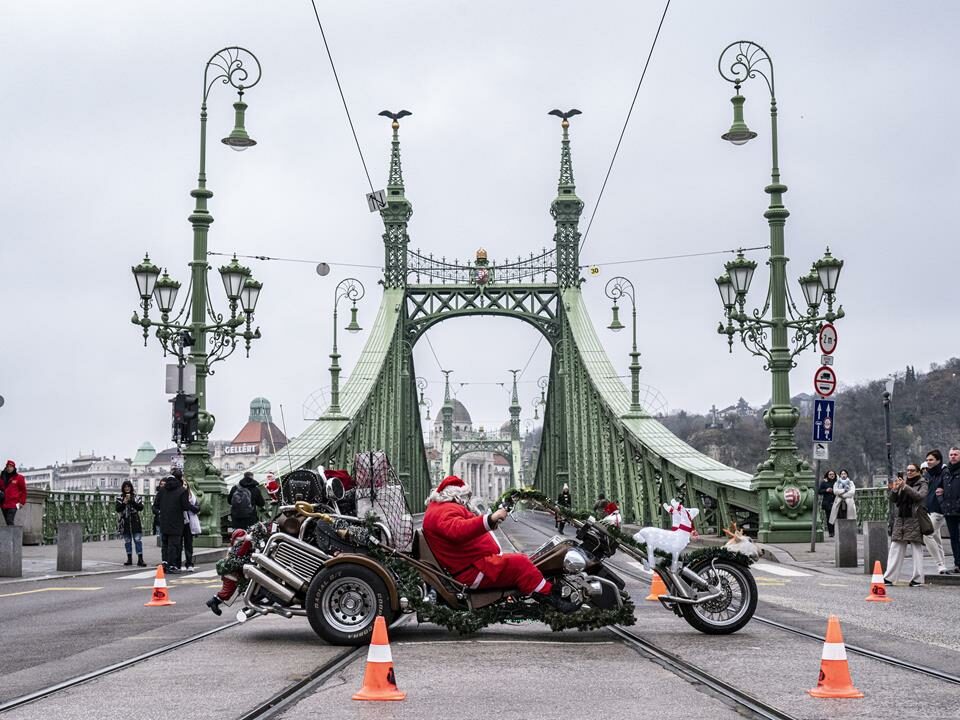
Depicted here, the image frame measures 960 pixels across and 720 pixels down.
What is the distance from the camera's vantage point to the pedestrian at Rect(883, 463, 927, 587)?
17141 mm

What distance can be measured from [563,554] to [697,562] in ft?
3.83

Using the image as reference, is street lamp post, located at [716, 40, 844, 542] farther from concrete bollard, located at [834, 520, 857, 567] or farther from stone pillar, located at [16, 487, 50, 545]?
stone pillar, located at [16, 487, 50, 545]

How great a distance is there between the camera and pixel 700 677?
813 centimetres

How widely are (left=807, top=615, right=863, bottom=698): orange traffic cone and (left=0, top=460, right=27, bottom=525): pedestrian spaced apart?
680 inches

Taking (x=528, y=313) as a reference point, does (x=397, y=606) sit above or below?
below

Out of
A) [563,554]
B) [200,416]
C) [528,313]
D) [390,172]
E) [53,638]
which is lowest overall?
[53,638]

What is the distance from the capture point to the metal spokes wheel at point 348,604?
10.0m

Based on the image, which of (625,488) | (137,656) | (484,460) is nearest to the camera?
(137,656)

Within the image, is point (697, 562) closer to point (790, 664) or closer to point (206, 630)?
point (790, 664)

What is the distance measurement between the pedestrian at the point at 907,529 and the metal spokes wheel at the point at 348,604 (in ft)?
30.2

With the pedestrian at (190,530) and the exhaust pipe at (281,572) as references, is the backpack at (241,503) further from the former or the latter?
the exhaust pipe at (281,572)

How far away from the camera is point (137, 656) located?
959 cm

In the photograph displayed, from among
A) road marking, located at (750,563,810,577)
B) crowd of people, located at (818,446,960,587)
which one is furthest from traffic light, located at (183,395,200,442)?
crowd of people, located at (818,446,960,587)

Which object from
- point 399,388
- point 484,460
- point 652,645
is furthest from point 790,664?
point 484,460
